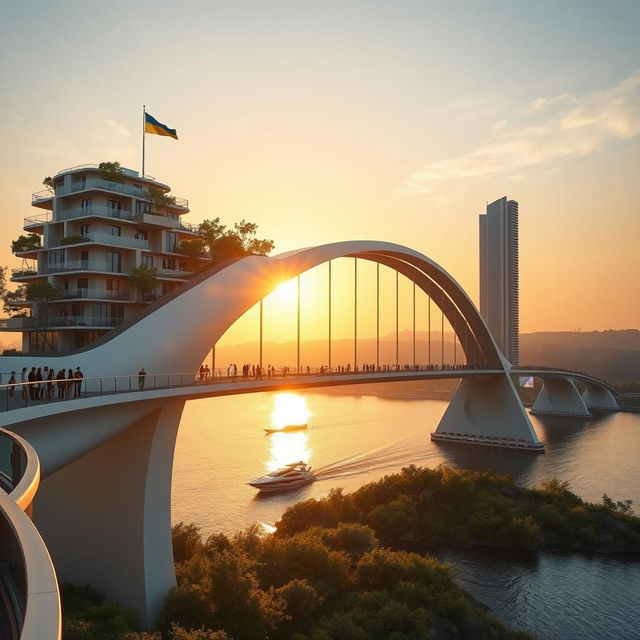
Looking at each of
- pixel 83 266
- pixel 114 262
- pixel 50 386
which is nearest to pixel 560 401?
Answer: pixel 114 262

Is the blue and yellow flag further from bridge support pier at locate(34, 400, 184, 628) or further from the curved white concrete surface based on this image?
the curved white concrete surface

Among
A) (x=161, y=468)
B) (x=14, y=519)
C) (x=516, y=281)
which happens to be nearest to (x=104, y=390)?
(x=161, y=468)

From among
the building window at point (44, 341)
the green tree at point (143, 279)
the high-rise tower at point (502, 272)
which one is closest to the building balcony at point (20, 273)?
the building window at point (44, 341)

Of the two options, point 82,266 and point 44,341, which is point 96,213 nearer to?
point 82,266

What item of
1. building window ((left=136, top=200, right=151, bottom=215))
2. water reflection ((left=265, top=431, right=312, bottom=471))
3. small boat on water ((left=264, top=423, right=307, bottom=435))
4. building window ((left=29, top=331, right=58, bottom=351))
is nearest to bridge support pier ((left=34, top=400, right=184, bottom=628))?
building window ((left=29, top=331, right=58, bottom=351))

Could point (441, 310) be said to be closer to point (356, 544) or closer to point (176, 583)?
point (356, 544)

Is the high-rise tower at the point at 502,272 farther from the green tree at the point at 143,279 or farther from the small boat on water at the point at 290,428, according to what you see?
the green tree at the point at 143,279

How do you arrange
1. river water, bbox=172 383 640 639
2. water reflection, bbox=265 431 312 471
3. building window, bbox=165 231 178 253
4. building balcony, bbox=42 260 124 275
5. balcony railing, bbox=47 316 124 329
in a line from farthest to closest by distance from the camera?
water reflection, bbox=265 431 312 471 < building window, bbox=165 231 178 253 < balcony railing, bbox=47 316 124 329 < building balcony, bbox=42 260 124 275 < river water, bbox=172 383 640 639
